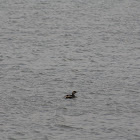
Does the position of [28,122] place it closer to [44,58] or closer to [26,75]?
[26,75]

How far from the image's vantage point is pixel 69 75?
32.6 metres

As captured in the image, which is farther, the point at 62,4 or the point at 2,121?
the point at 62,4

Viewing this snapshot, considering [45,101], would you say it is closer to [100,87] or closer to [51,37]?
[100,87]

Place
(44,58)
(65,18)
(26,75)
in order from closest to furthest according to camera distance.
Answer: (26,75), (44,58), (65,18)

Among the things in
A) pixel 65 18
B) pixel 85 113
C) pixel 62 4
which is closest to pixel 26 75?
pixel 85 113

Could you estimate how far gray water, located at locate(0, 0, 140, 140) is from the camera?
2481 centimetres

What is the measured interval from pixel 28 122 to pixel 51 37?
19094mm

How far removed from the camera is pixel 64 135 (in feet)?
78.7

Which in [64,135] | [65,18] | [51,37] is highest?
[65,18]

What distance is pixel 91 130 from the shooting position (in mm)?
24438

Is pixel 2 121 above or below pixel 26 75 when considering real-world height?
below

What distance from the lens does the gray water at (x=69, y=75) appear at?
24809 mm

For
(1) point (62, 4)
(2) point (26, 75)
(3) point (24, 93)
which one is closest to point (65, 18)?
(1) point (62, 4)

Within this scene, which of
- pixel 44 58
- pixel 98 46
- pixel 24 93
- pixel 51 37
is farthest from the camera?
pixel 51 37
